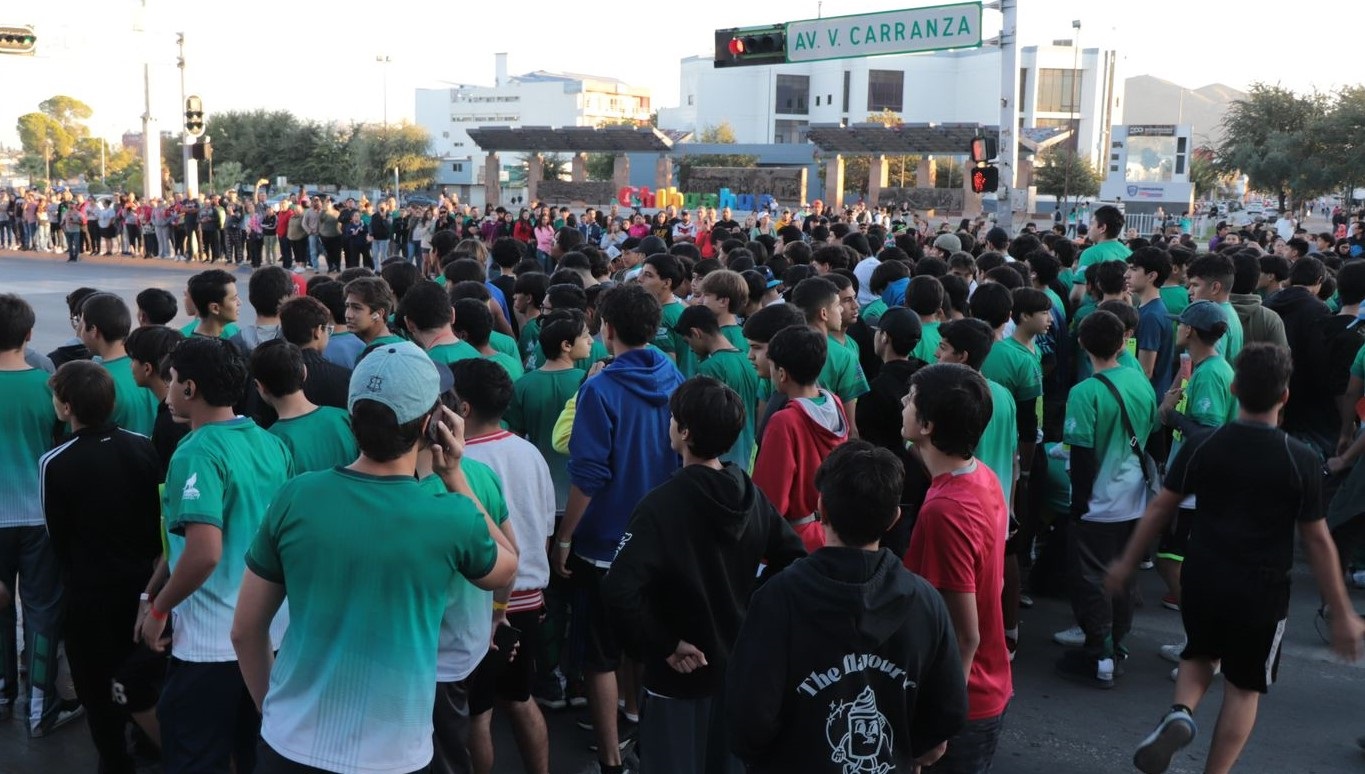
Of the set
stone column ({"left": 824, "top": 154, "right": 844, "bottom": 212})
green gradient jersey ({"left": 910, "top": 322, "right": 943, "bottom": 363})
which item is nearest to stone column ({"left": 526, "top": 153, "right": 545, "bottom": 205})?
stone column ({"left": 824, "top": 154, "right": 844, "bottom": 212})

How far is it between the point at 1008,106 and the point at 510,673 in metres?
13.0

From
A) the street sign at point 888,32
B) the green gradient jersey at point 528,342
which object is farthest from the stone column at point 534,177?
the green gradient jersey at point 528,342

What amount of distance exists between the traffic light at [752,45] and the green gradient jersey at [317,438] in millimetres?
17331

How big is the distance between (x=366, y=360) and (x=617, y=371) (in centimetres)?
185

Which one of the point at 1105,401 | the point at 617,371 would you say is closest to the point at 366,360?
the point at 617,371

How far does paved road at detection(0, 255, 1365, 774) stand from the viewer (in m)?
5.11

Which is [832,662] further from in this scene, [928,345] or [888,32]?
[888,32]

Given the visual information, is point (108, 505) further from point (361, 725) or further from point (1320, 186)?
point (1320, 186)

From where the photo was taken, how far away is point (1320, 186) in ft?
141

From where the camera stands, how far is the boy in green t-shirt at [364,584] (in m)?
2.87

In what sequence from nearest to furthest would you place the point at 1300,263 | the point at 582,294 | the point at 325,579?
the point at 325,579
the point at 582,294
the point at 1300,263

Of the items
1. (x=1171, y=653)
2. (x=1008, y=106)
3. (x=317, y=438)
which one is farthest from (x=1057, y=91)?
(x=317, y=438)

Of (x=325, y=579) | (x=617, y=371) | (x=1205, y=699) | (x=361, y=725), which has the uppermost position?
(x=617, y=371)

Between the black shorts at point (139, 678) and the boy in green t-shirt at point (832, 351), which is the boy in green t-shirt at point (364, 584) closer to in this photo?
the black shorts at point (139, 678)
